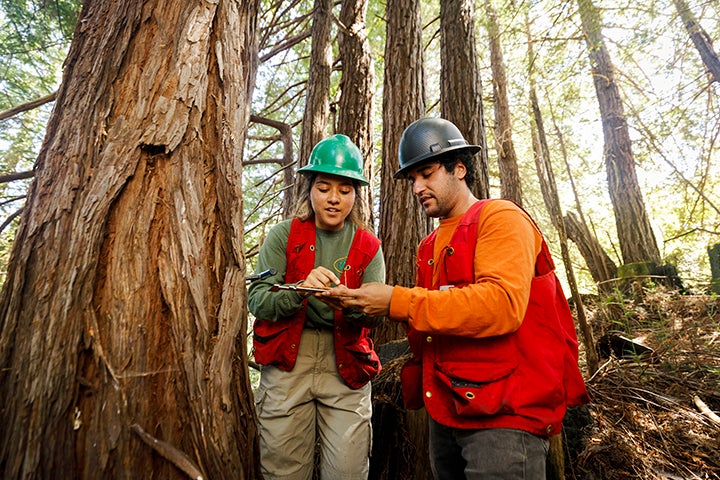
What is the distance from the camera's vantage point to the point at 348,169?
2.13 meters

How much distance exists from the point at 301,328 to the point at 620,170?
8.44 meters

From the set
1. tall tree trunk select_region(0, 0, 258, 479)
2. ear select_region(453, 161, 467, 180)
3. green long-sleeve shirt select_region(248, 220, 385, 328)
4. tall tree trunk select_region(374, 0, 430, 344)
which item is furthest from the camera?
tall tree trunk select_region(374, 0, 430, 344)

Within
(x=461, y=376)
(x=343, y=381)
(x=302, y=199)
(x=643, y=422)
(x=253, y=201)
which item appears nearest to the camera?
(x=461, y=376)

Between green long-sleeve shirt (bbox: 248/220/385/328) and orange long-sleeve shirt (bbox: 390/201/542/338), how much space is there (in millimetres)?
499

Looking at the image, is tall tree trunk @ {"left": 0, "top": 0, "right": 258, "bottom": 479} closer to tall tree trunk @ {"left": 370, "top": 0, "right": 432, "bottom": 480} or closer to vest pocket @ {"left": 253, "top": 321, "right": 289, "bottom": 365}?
vest pocket @ {"left": 253, "top": 321, "right": 289, "bottom": 365}

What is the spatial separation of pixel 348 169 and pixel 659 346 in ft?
12.5

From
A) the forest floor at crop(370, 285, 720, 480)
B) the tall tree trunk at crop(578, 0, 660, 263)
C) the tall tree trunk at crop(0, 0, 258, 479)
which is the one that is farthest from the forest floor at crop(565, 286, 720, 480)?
the tall tree trunk at crop(578, 0, 660, 263)

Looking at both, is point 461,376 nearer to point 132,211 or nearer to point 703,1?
point 132,211

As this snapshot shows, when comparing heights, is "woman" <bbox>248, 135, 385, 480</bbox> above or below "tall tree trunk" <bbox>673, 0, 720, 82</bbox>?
below

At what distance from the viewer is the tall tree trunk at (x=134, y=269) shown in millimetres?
1153

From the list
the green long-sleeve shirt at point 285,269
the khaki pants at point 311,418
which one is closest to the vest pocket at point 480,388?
the green long-sleeve shirt at point 285,269

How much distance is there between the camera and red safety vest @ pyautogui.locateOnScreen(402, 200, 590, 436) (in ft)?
4.58

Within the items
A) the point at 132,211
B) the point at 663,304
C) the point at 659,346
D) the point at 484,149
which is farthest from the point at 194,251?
the point at 663,304

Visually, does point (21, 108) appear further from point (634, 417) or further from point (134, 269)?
point (634, 417)
